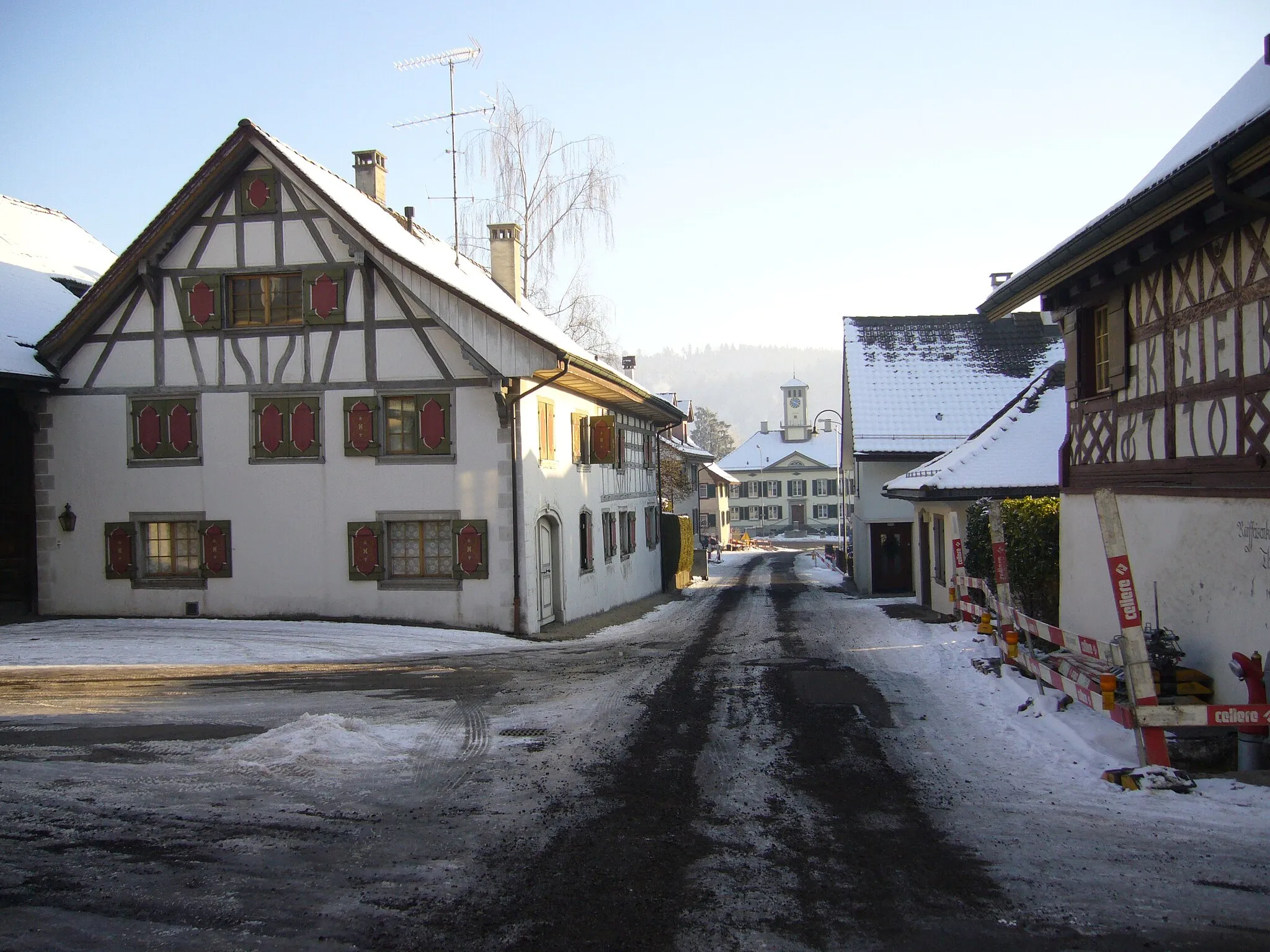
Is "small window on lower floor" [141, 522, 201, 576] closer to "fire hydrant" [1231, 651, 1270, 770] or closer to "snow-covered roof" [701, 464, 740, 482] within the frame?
"fire hydrant" [1231, 651, 1270, 770]

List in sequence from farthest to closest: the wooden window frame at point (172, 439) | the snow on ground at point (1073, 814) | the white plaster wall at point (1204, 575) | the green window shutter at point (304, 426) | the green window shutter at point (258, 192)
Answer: the wooden window frame at point (172, 439) < the green window shutter at point (304, 426) < the green window shutter at point (258, 192) < the white plaster wall at point (1204, 575) < the snow on ground at point (1073, 814)

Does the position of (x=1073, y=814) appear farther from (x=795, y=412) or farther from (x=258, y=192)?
(x=795, y=412)

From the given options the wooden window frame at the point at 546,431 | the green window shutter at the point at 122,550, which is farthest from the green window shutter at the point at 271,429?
the wooden window frame at the point at 546,431

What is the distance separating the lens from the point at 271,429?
17.5m

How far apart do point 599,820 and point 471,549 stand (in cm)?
1077

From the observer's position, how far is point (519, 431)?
1677 cm

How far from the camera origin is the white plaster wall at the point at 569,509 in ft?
56.0

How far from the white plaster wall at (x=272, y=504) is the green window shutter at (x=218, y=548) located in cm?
11

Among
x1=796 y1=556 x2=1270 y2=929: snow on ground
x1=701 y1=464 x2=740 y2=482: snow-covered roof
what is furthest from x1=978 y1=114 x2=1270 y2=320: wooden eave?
x1=701 y1=464 x2=740 y2=482: snow-covered roof

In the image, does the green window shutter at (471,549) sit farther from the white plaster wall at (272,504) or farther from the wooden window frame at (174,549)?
the wooden window frame at (174,549)

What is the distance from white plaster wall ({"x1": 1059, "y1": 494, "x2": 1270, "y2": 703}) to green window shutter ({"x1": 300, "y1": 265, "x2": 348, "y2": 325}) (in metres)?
12.7

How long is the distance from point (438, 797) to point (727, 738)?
2948 mm

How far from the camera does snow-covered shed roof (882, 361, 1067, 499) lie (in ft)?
62.3

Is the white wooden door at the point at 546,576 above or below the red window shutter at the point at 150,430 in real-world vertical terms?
below
